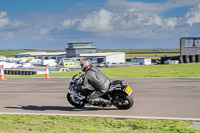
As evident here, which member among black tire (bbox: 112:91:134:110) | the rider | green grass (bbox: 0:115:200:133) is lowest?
green grass (bbox: 0:115:200:133)

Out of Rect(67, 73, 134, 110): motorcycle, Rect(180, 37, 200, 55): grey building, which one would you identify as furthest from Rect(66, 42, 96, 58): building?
Rect(67, 73, 134, 110): motorcycle

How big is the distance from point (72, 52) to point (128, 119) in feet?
338

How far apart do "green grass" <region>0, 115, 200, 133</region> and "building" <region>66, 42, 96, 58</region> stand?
100m

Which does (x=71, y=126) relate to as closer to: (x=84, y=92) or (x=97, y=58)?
(x=84, y=92)

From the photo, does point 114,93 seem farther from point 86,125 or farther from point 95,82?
point 86,125

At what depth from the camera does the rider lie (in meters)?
8.69

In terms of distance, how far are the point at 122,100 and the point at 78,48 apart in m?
101

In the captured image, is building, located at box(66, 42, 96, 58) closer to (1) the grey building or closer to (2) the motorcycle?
(1) the grey building

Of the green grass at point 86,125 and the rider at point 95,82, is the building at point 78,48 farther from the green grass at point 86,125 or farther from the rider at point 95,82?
the green grass at point 86,125

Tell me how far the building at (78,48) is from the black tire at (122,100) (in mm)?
98856

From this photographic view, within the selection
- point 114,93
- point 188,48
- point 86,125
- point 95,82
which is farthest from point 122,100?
point 188,48

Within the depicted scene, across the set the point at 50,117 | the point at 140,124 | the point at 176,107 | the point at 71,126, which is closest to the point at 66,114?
the point at 50,117

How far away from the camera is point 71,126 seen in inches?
264

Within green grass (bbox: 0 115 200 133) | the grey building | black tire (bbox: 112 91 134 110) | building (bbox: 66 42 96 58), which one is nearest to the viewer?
green grass (bbox: 0 115 200 133)
